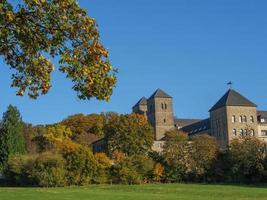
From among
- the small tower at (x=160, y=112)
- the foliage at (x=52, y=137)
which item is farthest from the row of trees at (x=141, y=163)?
the small tower at (x=160, y=112)

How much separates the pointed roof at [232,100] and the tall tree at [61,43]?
99084 millimetres

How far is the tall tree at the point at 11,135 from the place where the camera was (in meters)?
83.1

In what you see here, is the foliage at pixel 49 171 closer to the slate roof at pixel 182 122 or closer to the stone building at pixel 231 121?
the stone building at pixel 231 121

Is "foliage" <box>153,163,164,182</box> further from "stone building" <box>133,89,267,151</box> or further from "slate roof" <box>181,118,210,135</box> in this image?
"slate roof" <box>181,118,210,135</box>

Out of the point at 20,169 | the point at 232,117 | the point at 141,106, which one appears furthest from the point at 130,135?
the point at 141,106

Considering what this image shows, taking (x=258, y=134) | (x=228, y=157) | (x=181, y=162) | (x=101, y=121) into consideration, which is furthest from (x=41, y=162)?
(x=258, y=134)

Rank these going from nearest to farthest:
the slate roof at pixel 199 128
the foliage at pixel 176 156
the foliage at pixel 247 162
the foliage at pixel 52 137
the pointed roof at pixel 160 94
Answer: the foliage at pixel 247 162 < the foliage at pixel 176 156 < the foliage at pixel 52 137 < the slate roof at pixel 199 128 < the pointed roof at pixel 160 94

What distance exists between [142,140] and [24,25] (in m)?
72.5

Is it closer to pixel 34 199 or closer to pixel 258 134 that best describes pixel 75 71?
pixel 34 199

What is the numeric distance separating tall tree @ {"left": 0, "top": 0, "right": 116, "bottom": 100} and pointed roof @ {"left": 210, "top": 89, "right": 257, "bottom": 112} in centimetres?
9908

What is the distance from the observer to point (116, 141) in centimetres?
8350

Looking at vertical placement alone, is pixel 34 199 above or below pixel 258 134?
below

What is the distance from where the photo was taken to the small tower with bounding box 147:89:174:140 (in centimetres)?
12225

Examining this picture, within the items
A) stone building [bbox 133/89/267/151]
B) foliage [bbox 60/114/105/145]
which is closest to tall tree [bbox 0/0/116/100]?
stone building [bbox 133/89/267/151]
